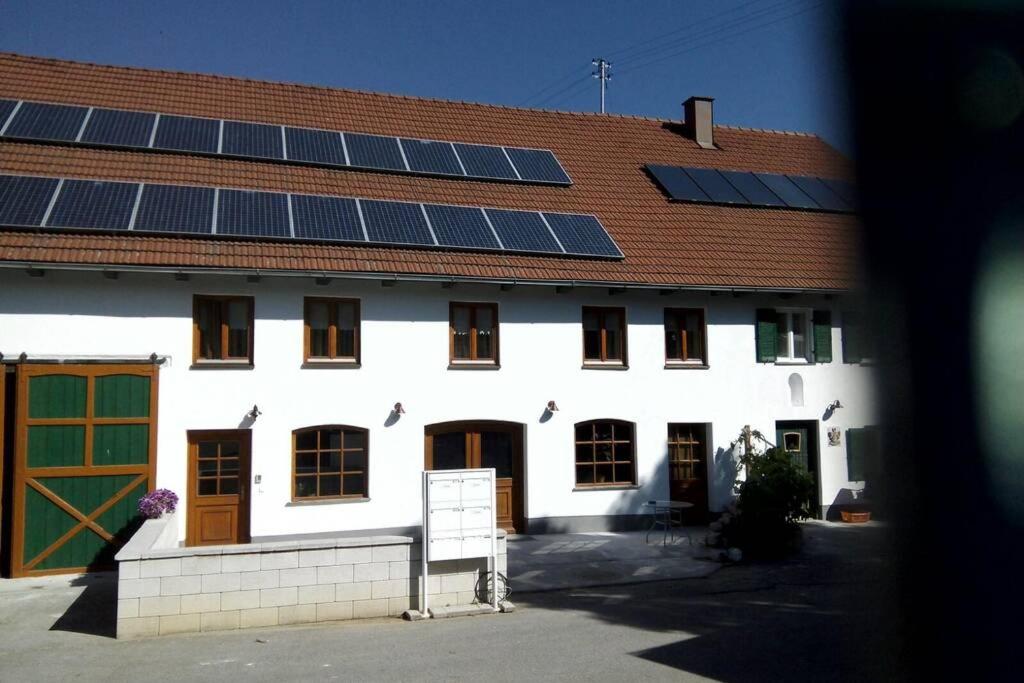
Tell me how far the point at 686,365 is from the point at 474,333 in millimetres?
4357

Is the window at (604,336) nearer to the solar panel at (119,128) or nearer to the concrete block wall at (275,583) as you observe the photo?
the concrete block wall at (275,583)

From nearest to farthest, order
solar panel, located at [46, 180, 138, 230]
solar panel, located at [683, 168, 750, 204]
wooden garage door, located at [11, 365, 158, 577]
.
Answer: wooden garage door, located at [11, 365, 158, 577] → solar panel, located at [46, 180, 138, 230] → solar panel, located at [683, 168, 750, 204]

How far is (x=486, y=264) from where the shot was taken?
15.1m

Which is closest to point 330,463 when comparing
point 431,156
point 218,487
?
point 218,487

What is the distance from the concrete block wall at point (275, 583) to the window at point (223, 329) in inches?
164

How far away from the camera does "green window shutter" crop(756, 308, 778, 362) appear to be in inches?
674

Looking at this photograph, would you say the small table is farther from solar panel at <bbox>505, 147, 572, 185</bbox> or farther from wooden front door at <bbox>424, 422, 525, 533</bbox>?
solar panel at <bbox>505, 147, 572, 185</bbox>

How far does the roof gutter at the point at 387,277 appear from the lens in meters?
12.5

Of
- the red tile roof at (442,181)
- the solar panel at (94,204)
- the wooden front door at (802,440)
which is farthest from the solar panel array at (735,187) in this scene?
the solar panel at (94,204)

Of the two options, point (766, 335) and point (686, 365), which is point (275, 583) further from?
point (766, 335)

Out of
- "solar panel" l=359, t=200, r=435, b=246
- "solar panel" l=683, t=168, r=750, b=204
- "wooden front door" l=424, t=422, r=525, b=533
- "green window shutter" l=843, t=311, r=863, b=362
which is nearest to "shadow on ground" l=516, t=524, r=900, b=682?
"green window shutter" l=843, t=311, r=863, b=362

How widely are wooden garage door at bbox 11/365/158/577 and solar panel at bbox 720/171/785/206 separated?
45.4ft

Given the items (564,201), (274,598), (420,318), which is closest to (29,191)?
(420,318)

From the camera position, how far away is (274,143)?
17.0m
